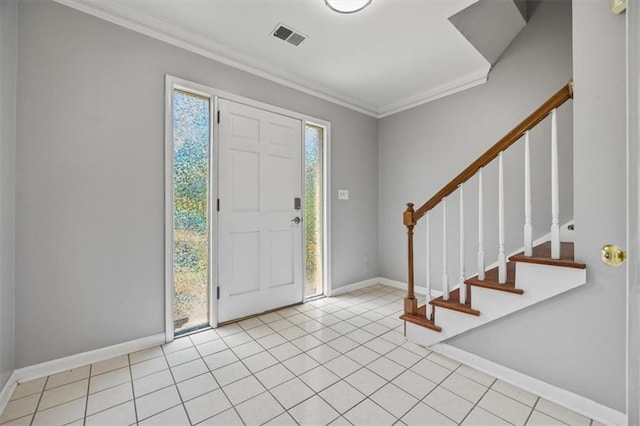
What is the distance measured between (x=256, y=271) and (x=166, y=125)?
159cm

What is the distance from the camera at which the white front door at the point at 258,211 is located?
257cm

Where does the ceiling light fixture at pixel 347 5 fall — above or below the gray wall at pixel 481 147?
above

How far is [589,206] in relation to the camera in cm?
140

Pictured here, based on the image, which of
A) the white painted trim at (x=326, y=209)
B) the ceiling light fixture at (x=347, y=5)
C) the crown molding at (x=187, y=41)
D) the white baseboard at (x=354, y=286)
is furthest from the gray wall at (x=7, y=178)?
the white baseboard at (x=354, y=286)

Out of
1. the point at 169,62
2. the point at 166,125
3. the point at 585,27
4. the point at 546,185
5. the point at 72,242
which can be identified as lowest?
the point at 72,242

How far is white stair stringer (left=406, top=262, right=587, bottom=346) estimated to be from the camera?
1475 millimetres

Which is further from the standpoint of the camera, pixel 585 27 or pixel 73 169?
pixel 73 169

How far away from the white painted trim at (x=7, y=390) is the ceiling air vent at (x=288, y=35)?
3023 millimetres

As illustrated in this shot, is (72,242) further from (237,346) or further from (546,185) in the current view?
(546,185)

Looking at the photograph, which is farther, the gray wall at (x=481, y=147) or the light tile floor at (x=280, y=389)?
the gray wall at (x=481, y=147)

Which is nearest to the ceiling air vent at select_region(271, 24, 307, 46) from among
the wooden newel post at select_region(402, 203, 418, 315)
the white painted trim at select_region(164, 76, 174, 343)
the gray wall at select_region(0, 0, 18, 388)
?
the white painted trim at select_region(164, 76, 174, 343)

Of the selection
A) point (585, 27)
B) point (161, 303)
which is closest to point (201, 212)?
point (161, 303)

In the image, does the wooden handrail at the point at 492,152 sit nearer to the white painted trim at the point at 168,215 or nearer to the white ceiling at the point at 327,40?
the white ceiling at the point at 327,40

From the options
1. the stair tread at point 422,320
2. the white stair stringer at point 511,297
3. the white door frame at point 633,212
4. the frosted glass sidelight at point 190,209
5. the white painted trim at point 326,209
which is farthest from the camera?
the white painted trim at point 326,209
